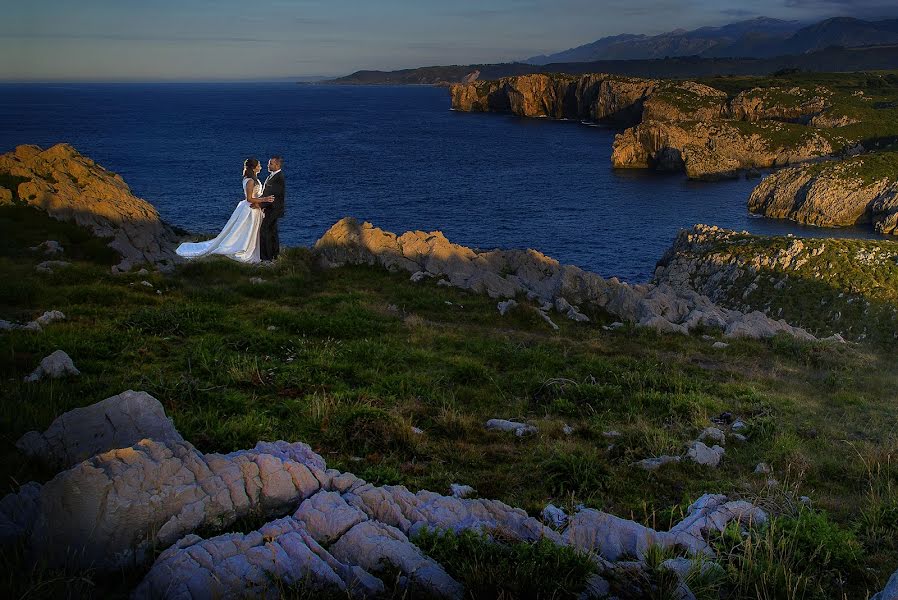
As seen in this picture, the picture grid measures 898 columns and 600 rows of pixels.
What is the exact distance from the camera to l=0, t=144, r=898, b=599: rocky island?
5.25 meters

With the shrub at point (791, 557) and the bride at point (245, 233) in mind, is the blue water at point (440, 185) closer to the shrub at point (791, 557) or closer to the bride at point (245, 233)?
the bride at point (245, 233)

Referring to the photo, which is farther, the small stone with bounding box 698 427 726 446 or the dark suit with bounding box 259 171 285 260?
the dark suit with bounding box 259 171 285 260

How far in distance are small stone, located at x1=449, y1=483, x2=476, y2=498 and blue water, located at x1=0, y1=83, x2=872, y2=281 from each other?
51.2 m

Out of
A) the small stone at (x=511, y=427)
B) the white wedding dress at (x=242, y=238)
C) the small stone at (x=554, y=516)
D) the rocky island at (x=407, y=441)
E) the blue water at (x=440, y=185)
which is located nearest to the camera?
the rocky island at (x=407, y=441)

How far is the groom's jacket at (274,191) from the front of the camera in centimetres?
2211

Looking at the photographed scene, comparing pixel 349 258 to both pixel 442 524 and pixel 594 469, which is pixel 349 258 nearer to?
pixel 594 469

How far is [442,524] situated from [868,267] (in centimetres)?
4621

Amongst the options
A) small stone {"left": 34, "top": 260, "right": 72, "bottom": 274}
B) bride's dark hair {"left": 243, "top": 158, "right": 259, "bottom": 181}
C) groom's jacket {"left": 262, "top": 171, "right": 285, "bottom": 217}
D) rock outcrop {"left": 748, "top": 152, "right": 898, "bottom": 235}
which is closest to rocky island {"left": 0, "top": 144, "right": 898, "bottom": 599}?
small stone {"left": 34, "top": 260, "right": 72, "bottom": 274}

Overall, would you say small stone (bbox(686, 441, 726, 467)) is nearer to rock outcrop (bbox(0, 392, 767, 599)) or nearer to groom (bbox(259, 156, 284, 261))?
rock outcrop (bbox(0, 392, 767, 599))

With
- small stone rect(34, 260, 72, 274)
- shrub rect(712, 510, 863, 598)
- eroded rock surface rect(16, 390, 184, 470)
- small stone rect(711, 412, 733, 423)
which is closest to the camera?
shrub rect(712, 510, 863, 598)

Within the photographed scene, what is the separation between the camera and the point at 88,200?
75.3 ft

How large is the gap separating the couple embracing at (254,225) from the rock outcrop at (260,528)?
52.7ft

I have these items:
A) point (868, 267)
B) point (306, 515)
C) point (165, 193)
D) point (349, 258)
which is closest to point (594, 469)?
point (306, 515)

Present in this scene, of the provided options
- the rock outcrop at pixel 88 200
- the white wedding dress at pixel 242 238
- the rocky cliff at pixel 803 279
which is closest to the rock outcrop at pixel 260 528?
the rock outcrop at pixel 88 200
